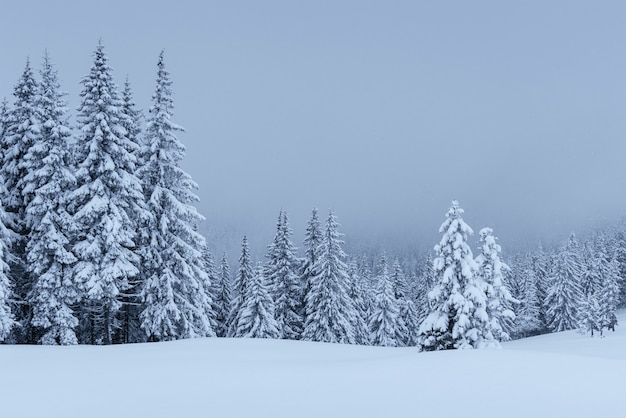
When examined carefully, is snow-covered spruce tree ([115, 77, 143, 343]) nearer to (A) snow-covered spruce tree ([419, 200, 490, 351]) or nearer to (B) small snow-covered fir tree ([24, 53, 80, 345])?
(B) small snow-covered fir tree ([24, 53, 80, 345])

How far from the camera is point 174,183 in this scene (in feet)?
79.7

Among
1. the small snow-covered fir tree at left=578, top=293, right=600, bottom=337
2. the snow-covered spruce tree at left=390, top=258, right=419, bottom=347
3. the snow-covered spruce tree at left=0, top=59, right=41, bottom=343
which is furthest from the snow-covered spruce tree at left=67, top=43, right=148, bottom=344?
the small snow-covered fir tree at left=578, top=293, right=600, bottom=337

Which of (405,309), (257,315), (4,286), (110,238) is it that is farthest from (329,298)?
(405,309)

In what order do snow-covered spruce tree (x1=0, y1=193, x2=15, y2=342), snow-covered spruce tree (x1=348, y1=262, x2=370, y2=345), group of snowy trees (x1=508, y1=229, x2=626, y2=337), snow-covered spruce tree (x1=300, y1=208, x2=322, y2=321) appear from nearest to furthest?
snow-covered spruce tree (x1=0, y1=193, x2=15, y2=342)
snow-covered spruce tree (x1=300, y1=208, x2=322, y2=321)
snow-covered spruce tree (x1=348, y1=262, x2=370, y2=345)
group of snowy trees (x1=508, y1=229, x2=626, y2=337)

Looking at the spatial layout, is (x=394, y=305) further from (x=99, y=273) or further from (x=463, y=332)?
(x=99, y=273)

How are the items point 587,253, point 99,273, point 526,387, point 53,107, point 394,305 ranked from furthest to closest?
point 587,253
point 394,305
point 53,107
point 99,273
point 526,387

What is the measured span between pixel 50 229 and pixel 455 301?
65.3ft

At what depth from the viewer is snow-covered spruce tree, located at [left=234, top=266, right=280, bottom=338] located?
33094mm

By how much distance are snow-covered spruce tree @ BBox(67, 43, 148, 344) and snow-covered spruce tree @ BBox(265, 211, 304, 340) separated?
15149mm

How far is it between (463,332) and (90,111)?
22096mm

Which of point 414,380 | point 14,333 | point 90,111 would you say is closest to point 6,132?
point 90,111

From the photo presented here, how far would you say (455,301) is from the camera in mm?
20438

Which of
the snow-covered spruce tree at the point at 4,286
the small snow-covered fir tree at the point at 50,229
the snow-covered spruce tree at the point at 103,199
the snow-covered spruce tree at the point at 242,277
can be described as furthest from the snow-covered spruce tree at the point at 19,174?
the snow-covered spruce tree at the point at 242,277

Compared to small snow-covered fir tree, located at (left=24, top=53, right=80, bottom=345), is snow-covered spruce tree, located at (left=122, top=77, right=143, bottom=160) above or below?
above
